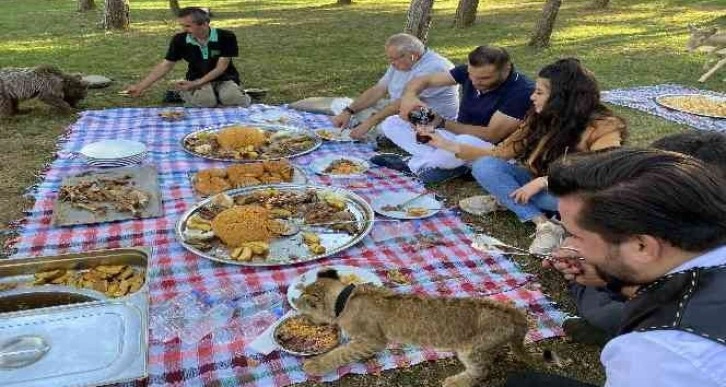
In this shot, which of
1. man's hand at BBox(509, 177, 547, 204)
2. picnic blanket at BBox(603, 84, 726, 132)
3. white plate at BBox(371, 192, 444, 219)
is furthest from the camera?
picnic blanket at BBox(603, 84, 726, 132)

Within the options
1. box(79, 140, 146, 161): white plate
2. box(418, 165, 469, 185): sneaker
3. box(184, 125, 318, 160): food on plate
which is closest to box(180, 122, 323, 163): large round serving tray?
box(184, 125, 318, 160): food on plate

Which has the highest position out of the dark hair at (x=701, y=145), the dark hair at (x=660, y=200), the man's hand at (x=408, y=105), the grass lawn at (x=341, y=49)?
the dark hair at (x=660, y=200)

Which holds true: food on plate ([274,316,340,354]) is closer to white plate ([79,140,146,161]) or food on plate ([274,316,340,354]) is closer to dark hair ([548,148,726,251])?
dark hair ([548,148,726,251])

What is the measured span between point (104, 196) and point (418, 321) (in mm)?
2974

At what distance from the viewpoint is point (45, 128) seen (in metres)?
6.44

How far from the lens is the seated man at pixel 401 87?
5.74 m

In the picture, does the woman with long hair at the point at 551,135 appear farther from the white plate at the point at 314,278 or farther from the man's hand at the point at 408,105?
the man's hand at the point at 408,105

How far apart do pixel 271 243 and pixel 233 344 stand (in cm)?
98

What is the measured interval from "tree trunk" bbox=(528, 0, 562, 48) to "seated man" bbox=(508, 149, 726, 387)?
11.6 metres

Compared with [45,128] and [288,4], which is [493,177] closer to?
[45,128]

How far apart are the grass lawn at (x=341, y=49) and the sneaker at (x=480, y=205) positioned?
0.31 feet

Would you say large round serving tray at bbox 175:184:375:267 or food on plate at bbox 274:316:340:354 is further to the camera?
large round serving tray at bbox 175:184:375:267

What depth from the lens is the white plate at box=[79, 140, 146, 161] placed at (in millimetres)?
5066

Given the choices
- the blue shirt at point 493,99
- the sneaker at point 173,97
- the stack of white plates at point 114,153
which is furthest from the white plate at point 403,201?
the sneaker at point 173,97
